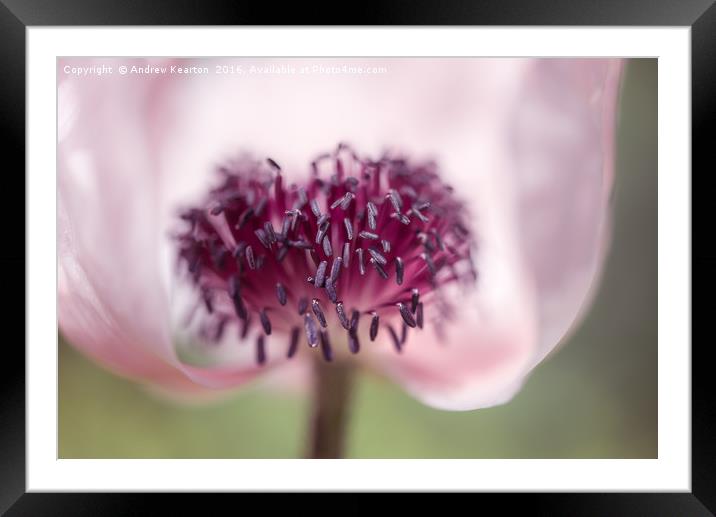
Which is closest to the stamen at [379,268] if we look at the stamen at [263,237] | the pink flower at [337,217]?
the pink flower at [337,217]

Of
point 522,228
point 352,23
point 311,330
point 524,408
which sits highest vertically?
point 352,23

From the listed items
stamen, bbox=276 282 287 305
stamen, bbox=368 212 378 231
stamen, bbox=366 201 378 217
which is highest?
stamen, bbox=366 201 378 217

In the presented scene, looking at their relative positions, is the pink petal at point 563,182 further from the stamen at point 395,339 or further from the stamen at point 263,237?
the stamen at point 263,237

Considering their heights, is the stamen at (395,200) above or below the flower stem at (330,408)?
above

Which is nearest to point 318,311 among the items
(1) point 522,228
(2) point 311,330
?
(2) point 311,330

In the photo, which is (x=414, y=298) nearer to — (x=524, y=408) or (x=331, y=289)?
(x=331, y=289)

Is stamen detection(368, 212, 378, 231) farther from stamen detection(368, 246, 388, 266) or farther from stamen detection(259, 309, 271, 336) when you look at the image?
stamen detection(259, 309, 271, 336)

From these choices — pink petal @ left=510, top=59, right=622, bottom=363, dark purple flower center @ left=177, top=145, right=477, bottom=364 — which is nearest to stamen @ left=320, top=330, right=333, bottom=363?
dark purple flower center @ left=177, top=145, right=477, bottom=364

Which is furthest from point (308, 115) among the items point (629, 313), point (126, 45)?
point (629, 313)
